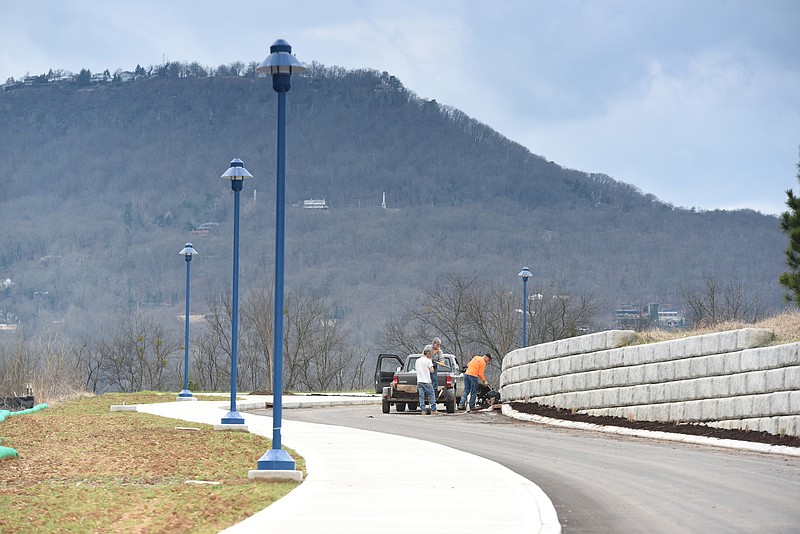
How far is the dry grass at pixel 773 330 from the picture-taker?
22.3 m

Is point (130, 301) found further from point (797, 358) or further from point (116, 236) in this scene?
point (797, 358)

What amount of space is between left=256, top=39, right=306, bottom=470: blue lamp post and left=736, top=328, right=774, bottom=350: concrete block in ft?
35.1

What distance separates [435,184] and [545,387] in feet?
549

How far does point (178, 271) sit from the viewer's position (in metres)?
164

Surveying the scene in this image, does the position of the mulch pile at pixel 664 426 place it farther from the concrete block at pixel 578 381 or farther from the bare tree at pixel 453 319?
the bare tree at pixel 453 319

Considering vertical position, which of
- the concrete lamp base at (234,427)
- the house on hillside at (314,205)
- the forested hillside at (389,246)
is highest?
the house on hillside at (314,205)

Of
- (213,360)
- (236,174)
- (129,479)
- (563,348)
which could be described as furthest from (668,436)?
(213,360)

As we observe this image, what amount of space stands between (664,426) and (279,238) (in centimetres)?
1237

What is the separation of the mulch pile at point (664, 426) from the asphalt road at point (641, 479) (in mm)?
825

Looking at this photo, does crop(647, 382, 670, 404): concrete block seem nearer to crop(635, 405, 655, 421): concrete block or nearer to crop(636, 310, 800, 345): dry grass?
crop(635, 405, 655, 421): concrete block

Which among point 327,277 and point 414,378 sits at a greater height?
point 327,277

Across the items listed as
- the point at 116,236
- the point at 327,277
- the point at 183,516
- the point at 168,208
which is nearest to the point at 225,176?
the point at 183,516

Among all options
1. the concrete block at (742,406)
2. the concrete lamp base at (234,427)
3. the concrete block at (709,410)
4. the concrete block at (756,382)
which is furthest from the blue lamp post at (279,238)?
the concrete block at (709,410)

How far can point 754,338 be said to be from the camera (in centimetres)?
2217
